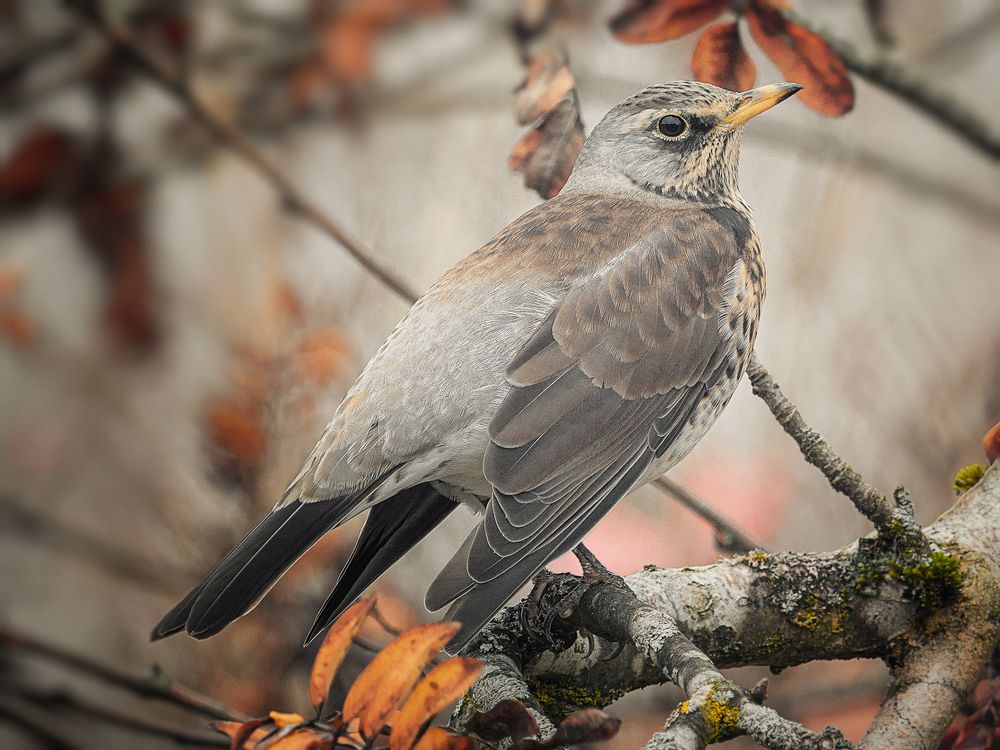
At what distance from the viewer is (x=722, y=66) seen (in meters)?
1.22

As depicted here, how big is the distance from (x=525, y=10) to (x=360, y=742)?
1.04 meters

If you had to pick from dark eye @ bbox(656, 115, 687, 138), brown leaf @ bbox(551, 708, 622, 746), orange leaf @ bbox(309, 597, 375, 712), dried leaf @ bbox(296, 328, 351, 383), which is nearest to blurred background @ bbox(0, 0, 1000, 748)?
dried leaf @ bbox(296, 328, 351, 383)

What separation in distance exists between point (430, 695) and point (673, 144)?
2.50ft

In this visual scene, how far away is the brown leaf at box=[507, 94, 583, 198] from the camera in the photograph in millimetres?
1228

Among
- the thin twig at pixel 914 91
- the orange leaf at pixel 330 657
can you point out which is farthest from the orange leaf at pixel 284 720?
the thin twig at pixel 914 91

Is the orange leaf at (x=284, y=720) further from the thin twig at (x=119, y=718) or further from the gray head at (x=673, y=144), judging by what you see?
the gray head at (x=673, y=144)

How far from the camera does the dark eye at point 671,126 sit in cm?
115

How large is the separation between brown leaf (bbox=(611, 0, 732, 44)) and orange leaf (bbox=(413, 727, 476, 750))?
3.18 ft

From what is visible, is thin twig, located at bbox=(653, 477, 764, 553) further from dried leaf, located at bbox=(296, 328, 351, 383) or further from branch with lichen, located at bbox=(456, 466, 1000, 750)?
dried leaf, located at bbox=(296, 328, 351, 383)

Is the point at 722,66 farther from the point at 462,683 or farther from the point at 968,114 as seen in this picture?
the point at 462,683

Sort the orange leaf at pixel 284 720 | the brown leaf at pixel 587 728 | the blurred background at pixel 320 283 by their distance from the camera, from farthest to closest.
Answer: the blurred background at pixel 320 283
the orange leaf at pixel 284 720
the brown leaf at pixel 587 728

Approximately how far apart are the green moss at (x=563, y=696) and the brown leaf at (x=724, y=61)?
77 cm

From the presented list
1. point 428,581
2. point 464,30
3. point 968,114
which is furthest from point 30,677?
point 968,114

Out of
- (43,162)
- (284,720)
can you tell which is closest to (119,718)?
(284,720)
